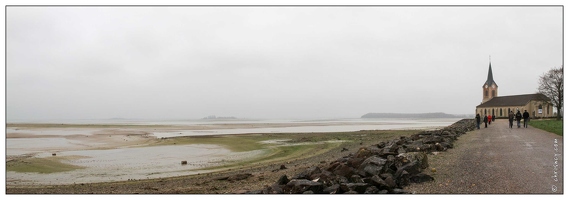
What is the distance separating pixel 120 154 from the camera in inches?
947

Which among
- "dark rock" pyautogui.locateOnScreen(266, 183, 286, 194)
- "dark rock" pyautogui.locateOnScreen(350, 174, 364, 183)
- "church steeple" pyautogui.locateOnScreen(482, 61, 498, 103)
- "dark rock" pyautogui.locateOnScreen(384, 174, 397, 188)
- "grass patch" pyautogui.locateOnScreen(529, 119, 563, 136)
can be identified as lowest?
"dark rock" pyautogui.locateOnScreen(266, 183, 286, 194)

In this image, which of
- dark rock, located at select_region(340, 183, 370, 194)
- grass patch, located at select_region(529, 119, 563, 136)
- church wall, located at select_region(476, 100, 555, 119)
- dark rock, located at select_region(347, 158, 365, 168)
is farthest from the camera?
Answer: church wall, located at select_region(476, 100, 555, 119)

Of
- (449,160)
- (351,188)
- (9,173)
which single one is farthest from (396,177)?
(9,173)

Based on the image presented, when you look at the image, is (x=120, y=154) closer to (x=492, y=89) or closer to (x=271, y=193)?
(x=271, y=193)

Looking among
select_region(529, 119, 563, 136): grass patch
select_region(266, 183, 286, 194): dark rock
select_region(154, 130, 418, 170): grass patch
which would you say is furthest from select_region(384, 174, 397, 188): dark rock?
select_region(529, 119, 563, 136): grass patch

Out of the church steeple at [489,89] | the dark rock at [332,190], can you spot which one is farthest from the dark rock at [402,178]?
the church steeple at [489,89]

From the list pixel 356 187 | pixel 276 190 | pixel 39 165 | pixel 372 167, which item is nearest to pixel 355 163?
pixel 372 167

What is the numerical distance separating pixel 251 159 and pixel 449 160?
38.6ft

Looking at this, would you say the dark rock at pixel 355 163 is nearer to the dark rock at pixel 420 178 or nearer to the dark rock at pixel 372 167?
the dark rock at pixel 372 167

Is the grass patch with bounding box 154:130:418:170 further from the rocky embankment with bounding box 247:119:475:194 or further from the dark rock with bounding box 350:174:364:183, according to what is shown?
the dark rock with bounding box 350:174:364:183

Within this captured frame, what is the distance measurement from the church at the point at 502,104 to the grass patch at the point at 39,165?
78048 millimetres

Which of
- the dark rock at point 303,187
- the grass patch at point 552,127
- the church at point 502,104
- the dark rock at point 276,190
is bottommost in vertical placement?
the dark rock at point 276,190

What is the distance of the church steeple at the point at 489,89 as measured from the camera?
10600 centimetres

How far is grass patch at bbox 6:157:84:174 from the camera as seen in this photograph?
17891 mm
